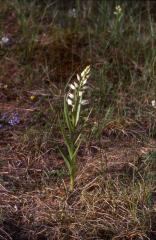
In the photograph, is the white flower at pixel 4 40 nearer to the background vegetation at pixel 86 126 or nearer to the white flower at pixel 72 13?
the background vegetation at pixel 86 126

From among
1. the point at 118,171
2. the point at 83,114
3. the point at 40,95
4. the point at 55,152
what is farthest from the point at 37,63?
the point at 118,171

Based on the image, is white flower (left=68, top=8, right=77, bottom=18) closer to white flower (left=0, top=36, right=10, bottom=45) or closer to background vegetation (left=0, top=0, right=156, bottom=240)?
background vegetation (left=0, top=0, right=156, bottom=240)

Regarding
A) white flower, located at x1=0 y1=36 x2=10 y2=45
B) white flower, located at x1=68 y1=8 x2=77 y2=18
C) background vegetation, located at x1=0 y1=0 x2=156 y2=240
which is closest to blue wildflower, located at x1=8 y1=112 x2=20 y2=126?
background vegetation, located at x1=0 y1=0 x2=156 y2=240

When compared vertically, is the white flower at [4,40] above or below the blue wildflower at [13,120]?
above

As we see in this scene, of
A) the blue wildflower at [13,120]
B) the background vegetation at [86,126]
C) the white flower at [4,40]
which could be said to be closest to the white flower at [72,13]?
the background vegetation at [86,126]

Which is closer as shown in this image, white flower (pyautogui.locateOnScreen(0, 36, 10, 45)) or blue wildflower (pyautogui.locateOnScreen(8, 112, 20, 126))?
blue wildflower (pyautogui.locateOnScreen(8, 112, 20, 126))

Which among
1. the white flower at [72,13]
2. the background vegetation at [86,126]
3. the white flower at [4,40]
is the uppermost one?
the white flower at [72,13]

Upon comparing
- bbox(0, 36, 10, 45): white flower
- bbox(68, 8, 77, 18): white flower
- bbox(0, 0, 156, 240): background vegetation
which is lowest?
bbox(0, 0, 156, 240): background vegetation

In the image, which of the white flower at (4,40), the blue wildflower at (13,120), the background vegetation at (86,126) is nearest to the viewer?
the background vegetation at (86,126)

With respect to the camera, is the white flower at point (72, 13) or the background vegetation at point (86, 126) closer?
the background vegetation at point (86, 126)

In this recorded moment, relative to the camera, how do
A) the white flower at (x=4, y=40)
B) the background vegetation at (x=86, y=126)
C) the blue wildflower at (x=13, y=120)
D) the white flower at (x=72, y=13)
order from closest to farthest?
1. the background vegetation at (x=86, y=126)
2. the blue wildflower at (x=13, y=120)
3. the white flower at (x=4, y=40)
4. the white flower at (x=72, y=13)

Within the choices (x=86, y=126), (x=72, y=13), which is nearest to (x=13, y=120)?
(x=86, y=126)

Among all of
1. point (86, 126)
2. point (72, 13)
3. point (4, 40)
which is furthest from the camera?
point (72, 13)

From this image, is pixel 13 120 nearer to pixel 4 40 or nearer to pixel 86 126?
pixel 86 126
